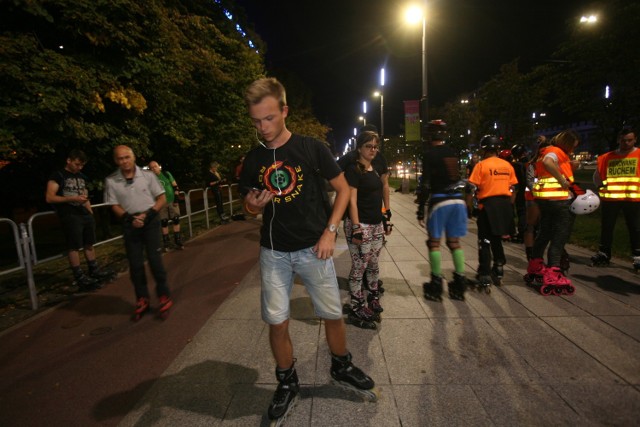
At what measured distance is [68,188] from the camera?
5.23 metres

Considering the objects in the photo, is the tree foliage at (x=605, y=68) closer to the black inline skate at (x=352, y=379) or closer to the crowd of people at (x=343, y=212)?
the crowd of people at (x=343, y=212)

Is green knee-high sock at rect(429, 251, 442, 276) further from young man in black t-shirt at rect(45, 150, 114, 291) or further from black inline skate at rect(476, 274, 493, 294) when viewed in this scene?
young man in black t-shirt at rect(45, 150, 114, 291)

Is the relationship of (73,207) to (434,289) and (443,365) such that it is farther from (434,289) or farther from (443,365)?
(443,365)

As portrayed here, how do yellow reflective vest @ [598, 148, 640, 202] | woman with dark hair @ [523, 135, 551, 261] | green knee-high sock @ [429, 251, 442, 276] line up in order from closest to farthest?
green knee-high sock @ [429, 251, 442, 276], yellow reflective vest @ [598, 148, 640, 202], woman with dark hair @ [523, 135, 551, 261]

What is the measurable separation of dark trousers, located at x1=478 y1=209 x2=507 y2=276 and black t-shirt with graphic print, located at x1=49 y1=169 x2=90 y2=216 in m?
6.01

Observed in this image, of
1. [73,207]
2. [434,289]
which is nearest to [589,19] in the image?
[434,289]

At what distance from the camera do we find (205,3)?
17906 millimetres

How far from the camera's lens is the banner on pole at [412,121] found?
13555 mm

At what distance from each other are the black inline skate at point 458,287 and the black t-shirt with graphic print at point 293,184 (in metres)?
2.63

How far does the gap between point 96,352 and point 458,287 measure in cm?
409

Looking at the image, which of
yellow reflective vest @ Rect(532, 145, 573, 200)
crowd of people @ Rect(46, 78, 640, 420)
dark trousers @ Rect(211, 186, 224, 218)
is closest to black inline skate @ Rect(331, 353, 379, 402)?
crowd of people @ Rect(46, 78, 640, 420)

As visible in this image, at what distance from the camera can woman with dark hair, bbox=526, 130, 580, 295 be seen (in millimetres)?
4316

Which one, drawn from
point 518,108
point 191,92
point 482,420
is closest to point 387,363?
point 482,420

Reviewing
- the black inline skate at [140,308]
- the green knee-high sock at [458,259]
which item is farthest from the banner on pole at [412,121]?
the black inline skate at [140,308]
